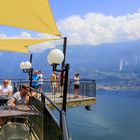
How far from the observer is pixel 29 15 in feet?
25.1

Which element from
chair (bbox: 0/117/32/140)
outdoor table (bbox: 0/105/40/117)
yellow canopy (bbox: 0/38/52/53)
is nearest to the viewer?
chair (bbox: 0/117/32/140)

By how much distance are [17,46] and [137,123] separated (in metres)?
166

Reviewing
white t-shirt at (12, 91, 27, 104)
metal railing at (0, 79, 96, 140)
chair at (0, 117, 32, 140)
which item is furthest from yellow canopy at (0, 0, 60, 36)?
chair at (0, 117, 32, 140)

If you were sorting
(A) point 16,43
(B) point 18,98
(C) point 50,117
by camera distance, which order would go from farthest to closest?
(A) point 16,43
(B) point 18,98
(C) point 50,117

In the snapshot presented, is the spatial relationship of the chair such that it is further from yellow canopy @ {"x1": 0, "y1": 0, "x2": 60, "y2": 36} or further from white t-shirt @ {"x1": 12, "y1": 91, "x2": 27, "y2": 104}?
white t-shirt @ {"x1": 12, "y1": 91, "x2": 27, "y2": 104}

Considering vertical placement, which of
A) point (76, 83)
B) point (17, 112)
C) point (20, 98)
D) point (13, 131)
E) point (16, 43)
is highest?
point (16, 43)

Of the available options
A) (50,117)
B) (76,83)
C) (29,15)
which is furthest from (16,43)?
(50,117)

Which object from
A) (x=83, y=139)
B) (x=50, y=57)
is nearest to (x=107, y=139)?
(x=83, y=139)

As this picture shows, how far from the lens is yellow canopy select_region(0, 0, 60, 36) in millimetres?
7095

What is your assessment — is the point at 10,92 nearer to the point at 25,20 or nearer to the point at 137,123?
the point at 25,20

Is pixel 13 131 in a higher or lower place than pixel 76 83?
lower

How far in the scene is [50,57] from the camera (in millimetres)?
8742

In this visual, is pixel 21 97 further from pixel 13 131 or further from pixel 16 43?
pixel 16 43

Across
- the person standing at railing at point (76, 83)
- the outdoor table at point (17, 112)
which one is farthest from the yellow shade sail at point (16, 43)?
the outdoor table at point (17, 112)
